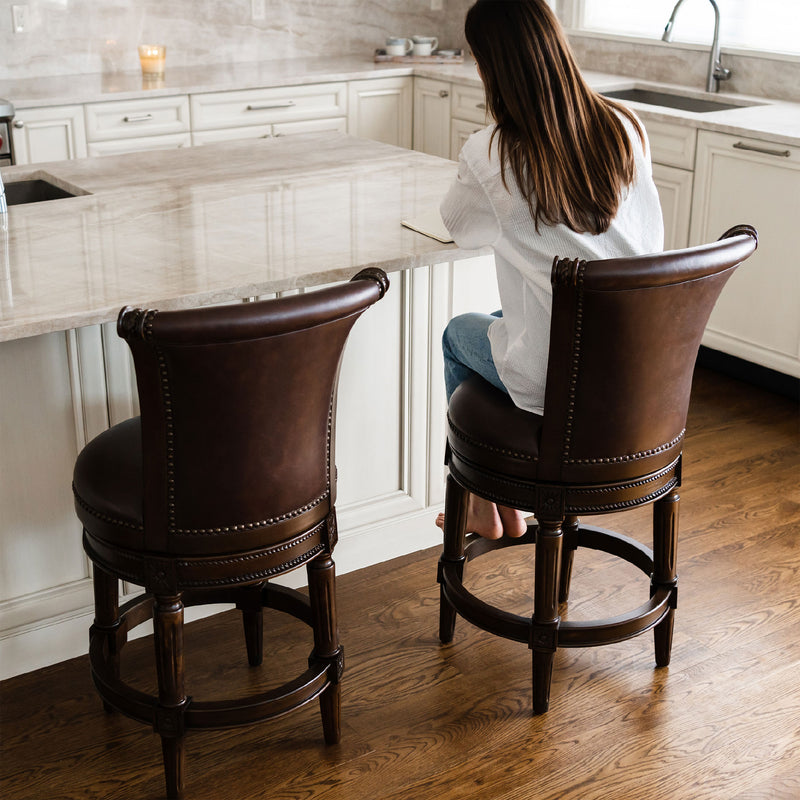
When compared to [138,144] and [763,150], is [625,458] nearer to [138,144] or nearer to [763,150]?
[763,150]

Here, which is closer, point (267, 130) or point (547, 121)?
point (547, 121)

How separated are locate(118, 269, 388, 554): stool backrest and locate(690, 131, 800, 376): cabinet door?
90.0 inches

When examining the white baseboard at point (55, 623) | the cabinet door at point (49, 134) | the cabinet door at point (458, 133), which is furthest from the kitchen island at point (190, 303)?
the cabinet door at point (458, 133)

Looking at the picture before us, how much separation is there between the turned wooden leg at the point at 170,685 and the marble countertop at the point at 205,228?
51cm

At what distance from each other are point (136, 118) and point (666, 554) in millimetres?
3222

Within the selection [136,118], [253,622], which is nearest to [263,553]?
[253,622]

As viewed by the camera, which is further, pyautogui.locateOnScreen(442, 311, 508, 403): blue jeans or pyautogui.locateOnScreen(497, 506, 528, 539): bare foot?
pyautogui.locateOnScreen(497, 506, 528, 539): bare foot

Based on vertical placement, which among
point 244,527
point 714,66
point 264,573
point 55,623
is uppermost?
point 714,66

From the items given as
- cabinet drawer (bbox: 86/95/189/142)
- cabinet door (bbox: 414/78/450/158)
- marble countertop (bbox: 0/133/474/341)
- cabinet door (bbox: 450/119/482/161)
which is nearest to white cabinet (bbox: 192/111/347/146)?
cabinet drawer (bbox: 86/95/189/142)

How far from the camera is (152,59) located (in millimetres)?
4758

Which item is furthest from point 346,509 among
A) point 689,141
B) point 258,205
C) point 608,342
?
point 689,141

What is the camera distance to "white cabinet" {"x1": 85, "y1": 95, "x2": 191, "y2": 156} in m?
4.36

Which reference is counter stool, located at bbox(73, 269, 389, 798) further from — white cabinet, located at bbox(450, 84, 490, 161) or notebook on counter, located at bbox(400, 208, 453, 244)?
white cabinet, located at bbox(450, 84, 490, 161)

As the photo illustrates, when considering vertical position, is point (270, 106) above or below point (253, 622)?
above
